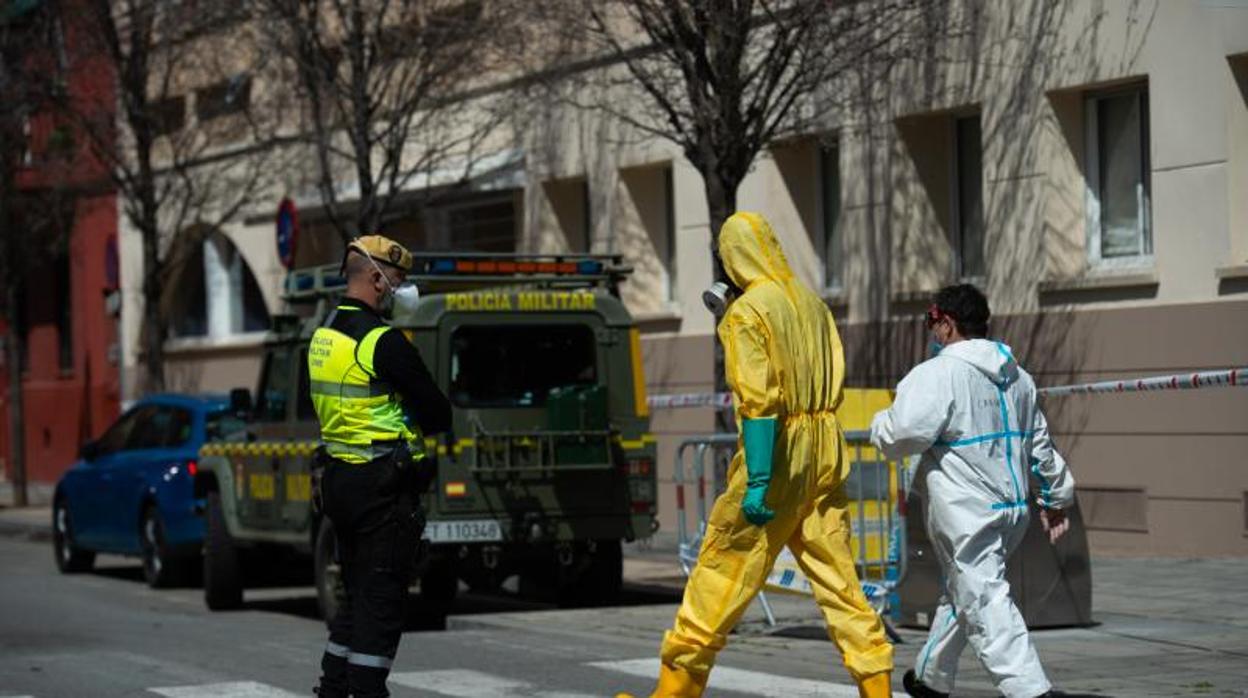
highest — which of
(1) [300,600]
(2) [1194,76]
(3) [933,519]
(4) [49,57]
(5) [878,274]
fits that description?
(4) [49,57]

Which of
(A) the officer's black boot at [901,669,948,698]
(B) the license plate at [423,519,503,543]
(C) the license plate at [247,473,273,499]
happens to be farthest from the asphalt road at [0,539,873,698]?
(A) the officer's black boot at [901,669,948,698]

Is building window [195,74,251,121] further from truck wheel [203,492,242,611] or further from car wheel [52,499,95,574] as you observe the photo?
truck wheel [203,492,242,611]

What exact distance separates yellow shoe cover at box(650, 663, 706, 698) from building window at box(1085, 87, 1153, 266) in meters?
9.40

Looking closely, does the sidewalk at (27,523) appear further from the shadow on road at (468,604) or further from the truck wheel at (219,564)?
the truck wheel at (219,564)

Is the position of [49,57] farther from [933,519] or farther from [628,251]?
[933,519]

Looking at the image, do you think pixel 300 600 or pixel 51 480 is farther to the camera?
pixel 51 480

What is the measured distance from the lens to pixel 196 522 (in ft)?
55.0

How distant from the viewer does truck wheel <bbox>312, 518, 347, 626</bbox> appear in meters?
13.7

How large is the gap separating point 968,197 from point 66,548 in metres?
8.46

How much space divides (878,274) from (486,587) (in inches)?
194

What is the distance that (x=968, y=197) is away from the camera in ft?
61.1

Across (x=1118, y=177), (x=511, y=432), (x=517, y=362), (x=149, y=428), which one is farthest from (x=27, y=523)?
(x=1118, y=177)

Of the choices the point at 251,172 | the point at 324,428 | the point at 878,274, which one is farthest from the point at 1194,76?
the point at 251,172

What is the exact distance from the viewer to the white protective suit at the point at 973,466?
848 centimetres
